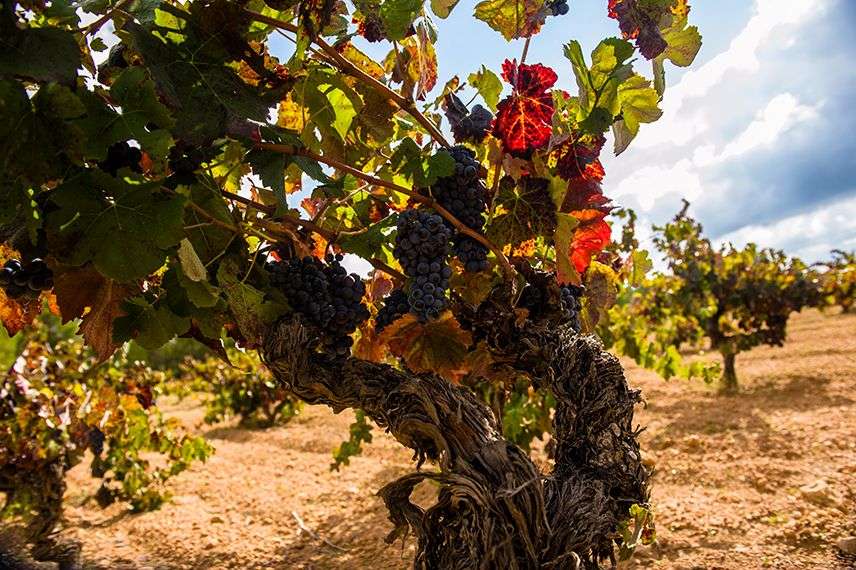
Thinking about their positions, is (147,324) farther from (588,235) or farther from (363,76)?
(588,235)

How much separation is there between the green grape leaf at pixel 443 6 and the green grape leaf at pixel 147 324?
103 centimetres

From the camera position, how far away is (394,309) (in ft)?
5.37

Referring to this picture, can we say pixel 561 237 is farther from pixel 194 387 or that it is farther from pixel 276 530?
pixel 194 387

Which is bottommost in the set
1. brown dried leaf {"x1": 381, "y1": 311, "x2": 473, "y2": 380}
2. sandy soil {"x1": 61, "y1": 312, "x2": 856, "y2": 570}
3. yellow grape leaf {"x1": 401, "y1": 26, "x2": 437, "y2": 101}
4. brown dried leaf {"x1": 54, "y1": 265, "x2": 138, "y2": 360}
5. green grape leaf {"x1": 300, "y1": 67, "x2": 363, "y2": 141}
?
sandy soil {"x1": 61, "y1": 312, "x2": 856, "y2": 570}

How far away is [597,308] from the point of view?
2000 millimetres

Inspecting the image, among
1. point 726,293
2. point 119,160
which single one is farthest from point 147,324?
point 726,293

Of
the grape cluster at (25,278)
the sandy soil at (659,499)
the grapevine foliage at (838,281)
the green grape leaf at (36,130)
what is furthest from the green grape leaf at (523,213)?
the grapevine foliage at (838,281)

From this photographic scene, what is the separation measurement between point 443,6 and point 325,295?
834 millimetres

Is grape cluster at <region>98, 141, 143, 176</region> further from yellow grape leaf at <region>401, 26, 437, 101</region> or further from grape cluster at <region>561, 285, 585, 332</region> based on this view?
grape cluster at <region>561, 285, 585, 332</region>

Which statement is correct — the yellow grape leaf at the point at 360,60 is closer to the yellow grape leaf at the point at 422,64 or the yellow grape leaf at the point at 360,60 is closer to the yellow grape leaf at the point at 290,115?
the yellow grape leaf at the point at 422,64

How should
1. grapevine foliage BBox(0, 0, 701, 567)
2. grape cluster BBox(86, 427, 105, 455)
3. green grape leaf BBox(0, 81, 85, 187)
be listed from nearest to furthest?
green grape leaf BBox(0, 81, 85, 187) < grapevine foliage BBox(0, 0, 701, 567) < grape cluster BBox(86, 427, 105, 455)

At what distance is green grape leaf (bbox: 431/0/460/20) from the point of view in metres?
1.61

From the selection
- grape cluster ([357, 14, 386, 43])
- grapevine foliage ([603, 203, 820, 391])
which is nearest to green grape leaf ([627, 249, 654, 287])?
grape cluster ([357, 14, 386, 43])

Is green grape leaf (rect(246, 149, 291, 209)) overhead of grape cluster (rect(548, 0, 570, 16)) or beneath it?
beneath
